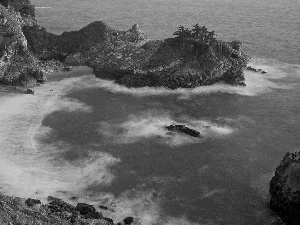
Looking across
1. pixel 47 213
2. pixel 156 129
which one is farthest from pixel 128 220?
pixel 156 129

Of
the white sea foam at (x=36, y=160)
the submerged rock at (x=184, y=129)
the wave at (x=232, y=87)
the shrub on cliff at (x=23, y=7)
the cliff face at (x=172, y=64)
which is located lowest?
the white sea foam at (x=36, y=160)

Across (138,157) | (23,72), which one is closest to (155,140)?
(138,157)

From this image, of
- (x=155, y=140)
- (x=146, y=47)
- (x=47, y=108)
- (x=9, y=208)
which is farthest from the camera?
(x=146, y=47)

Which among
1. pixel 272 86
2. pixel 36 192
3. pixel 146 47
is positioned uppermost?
pixel 146 47

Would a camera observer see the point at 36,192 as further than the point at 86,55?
No

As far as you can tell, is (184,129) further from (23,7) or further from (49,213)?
(23,7)

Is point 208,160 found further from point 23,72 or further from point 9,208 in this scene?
point 23,72

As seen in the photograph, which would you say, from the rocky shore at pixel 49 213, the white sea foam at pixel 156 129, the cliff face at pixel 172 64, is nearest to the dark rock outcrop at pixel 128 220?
the rocky shore at pixel 49 213

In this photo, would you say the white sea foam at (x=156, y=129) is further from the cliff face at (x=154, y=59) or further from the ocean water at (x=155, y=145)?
the cliff face at (x=154, y=59)
